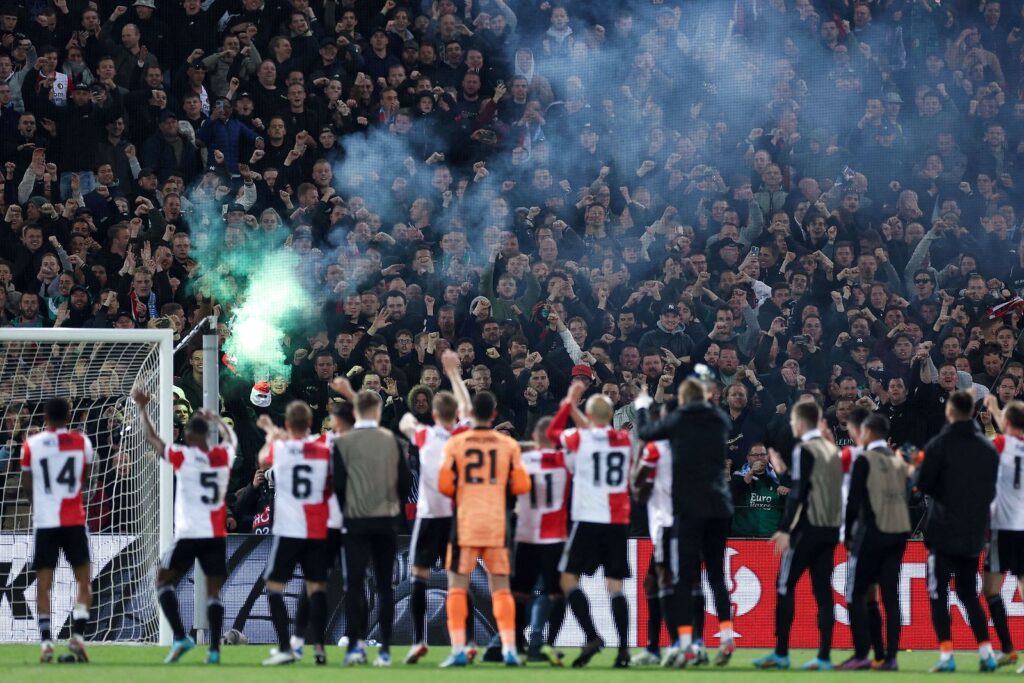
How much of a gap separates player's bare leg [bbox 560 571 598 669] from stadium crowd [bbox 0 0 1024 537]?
10.6ft

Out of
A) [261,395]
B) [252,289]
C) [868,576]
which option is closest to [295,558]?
[261,395]

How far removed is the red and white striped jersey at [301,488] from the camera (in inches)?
424

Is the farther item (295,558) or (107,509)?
(107,509)

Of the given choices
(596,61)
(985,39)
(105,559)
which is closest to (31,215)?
(105,559)

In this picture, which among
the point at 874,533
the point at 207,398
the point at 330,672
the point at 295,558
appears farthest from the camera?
the point at 207,398

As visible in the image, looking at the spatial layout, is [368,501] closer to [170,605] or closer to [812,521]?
[170,605]

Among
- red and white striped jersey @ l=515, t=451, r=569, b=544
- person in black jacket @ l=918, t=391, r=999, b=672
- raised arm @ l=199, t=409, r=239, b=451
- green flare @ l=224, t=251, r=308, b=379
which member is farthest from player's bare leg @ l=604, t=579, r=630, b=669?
green flare @ l=224, t=251, r=308, b=379

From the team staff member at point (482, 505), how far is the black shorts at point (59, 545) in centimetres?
266

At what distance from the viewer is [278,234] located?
1647 cm

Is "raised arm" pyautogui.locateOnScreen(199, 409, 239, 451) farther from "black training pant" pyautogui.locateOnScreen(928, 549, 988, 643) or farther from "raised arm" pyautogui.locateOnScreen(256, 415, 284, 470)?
"black training pant" pyautogui.locateOnScreen(928, 549, 988, 643)

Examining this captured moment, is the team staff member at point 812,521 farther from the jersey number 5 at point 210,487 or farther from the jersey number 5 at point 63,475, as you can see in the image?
the jersey number 5 at point 63,475

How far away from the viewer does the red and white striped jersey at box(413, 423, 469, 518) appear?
36.5ft

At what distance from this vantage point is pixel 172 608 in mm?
10844

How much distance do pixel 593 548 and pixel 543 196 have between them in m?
7.65
